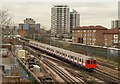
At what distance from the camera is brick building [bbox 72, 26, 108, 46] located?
38875mm

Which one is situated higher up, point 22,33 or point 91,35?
point 22,33

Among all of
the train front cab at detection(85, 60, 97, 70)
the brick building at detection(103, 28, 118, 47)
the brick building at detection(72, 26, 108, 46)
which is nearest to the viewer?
the train front cab at detection(85, 60, 97, 70)

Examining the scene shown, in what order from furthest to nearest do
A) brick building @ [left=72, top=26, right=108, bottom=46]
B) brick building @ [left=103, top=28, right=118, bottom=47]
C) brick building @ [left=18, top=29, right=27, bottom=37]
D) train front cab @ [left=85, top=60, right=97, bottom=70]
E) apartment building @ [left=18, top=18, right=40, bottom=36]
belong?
apartment building @ [left=18, top=18, right=40, bottom=36]
brick building @ [left=18, top=29, right=27, bottom=37]
brick building @ [left=72, top=26, right=108, bottom=46]
brick building @ [left=103, top=28, right=118, bottom=47]
train front cab @ [left=85, top=60, right=97, bottom=70]

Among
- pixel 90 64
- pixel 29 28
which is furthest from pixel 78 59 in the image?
pixel 29 28

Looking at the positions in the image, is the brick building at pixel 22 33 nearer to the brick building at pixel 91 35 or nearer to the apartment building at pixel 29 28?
the apartment building at pixel 29 28

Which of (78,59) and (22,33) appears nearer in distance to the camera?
(78,59)

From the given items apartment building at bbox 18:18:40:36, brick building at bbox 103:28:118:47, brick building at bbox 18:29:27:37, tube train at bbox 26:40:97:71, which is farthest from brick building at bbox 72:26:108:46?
brick building at bbox 18:29:27:37

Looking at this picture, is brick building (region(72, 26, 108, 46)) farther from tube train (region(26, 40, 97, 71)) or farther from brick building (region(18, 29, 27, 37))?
brick building (region(18, 29, 27, 37))

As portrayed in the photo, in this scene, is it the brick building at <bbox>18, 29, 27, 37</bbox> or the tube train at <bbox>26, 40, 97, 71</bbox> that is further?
the brick building at <bbox>18, 29, 27, 37</bbox>

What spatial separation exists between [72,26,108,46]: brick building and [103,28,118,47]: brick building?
136cm

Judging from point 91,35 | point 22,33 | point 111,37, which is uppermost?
point 22,33

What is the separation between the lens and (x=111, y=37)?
3550 centimetres

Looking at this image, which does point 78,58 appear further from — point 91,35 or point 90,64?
point 91,35

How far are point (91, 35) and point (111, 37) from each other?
206 inches
